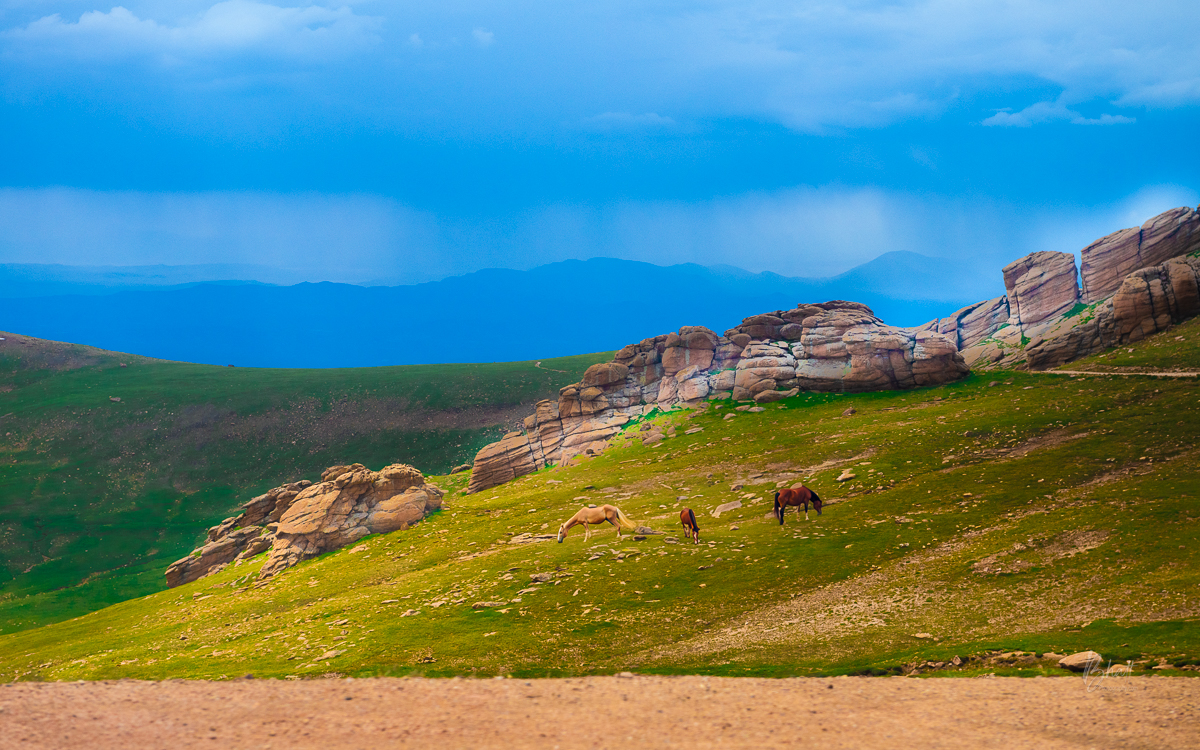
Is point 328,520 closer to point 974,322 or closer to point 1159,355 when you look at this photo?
point 1159,355

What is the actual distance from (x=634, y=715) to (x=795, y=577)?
46.6 ft

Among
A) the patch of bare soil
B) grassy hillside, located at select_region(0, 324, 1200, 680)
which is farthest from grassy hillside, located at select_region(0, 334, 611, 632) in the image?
the patch of bare soil

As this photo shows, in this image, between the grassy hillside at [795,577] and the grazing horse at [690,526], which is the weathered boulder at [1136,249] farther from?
the grazing horse at [690,526]

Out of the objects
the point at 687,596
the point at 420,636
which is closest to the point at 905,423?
the point at 687,596

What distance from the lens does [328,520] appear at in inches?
1970

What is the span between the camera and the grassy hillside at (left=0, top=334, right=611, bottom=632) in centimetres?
8200

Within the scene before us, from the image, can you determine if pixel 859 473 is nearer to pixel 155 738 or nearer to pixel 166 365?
pixel 155 738

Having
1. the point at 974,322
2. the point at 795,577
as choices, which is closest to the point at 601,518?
the point at 795,577

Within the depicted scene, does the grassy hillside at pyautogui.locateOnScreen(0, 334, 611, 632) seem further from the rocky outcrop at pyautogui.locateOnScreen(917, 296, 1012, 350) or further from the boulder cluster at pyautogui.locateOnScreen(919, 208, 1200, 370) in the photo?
the boulder cluster at pyautogui.locateOnScreen(919, 208, 1200, 370)

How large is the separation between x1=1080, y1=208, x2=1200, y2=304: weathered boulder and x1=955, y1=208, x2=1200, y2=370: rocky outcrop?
3.2 inches

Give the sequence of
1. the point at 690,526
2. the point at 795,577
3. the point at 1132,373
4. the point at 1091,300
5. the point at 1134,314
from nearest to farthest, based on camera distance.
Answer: the point at 795,577, the point at 690,526, the point at 1132,373, the point at 1134,314, the point at 1091,300

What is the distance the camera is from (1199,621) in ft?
69.7

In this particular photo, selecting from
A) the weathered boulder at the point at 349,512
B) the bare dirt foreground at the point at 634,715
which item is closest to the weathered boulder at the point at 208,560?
the weathered boulder at the point at 349,512

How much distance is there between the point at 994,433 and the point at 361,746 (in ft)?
150
